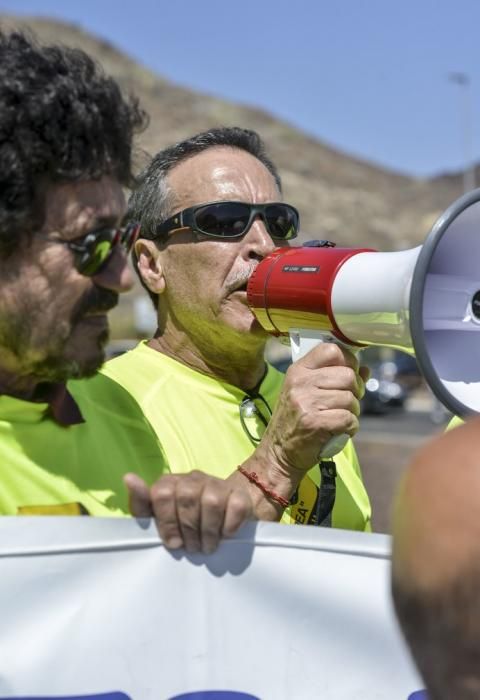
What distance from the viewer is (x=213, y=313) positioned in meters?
2.57

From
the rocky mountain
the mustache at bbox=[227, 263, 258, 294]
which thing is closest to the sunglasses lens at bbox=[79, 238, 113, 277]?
the mustache at bbox=[227, 263, 258, 294]

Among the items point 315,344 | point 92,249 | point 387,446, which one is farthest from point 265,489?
point 387,446

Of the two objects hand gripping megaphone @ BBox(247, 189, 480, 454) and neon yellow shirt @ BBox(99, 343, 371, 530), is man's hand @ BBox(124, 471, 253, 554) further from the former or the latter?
neon yellow shirt @ BBox(99, 343, 371, 530)

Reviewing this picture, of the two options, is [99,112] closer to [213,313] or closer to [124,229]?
[124,229]

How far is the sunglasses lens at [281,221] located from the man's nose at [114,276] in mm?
858

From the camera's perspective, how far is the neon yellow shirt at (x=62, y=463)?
1.80m

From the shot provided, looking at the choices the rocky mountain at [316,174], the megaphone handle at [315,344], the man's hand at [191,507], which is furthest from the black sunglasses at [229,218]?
the rocky mountain at [316,174]

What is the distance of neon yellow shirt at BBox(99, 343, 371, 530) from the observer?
2320mm

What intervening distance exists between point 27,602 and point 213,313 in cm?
106

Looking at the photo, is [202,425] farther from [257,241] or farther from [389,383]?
[389,383]

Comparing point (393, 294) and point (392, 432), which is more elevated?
point (393, 294)

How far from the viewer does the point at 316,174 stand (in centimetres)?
6931

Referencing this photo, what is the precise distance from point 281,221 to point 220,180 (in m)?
0.19

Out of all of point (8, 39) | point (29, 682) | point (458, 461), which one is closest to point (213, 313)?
point (8, 39)
